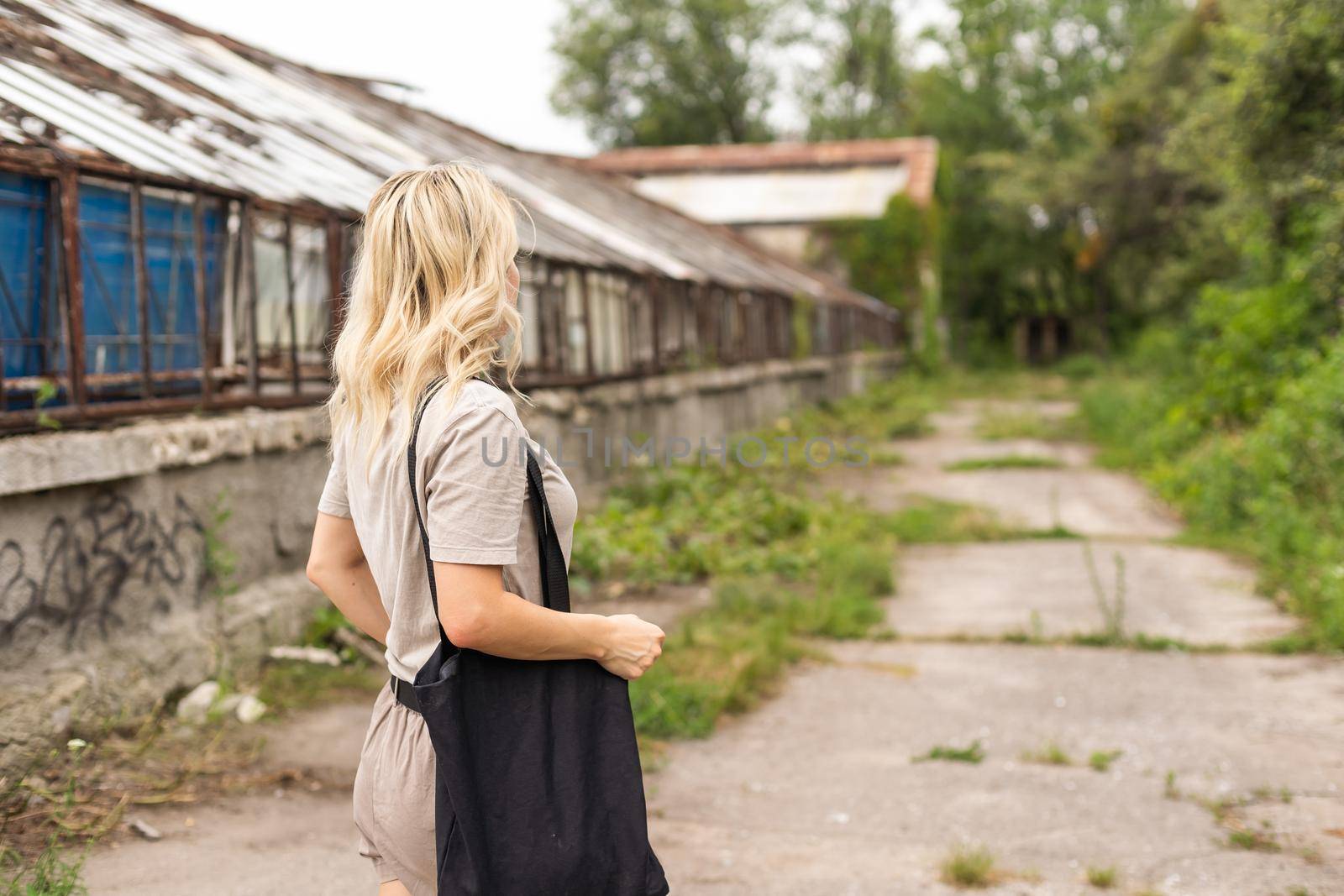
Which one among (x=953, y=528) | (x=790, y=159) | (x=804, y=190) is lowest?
(x=953, y=528)

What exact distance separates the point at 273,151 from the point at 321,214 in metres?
0.80

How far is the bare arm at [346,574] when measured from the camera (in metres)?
2.30

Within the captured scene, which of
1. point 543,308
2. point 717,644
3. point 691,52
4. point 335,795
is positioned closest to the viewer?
point 335,795

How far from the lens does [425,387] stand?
1.91 meters

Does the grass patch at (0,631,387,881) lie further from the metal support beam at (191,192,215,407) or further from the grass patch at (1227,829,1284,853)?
the grass patch at (1227,829,1284,853)

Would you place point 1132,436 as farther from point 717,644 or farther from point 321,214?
point 321,214

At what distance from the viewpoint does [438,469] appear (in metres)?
1.85

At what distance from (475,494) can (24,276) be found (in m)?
3.82

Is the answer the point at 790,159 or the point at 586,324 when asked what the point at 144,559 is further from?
the point at 790,159

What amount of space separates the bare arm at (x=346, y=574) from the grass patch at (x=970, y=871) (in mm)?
2290

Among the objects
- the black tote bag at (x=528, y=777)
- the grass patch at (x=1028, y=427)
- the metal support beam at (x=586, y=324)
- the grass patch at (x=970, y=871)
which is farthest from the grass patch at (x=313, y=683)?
the grass patch at (x=1028, y=427)

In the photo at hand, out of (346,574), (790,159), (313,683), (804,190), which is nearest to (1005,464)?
(313,683)

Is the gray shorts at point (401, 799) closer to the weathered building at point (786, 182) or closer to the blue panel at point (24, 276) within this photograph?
the blue panel at point (24, 276)

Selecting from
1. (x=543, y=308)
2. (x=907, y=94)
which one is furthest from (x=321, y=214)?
(x=907, y=94)
